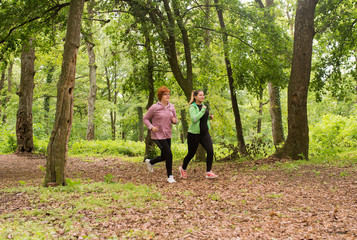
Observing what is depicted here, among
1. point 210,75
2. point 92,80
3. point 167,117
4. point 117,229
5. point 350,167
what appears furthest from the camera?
point 92,80

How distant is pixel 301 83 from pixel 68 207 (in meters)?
7.05

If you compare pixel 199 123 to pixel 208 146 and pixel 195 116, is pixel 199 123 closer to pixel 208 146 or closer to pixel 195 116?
pixel 195 116

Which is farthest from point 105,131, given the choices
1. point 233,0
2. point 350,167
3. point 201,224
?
point 201,224

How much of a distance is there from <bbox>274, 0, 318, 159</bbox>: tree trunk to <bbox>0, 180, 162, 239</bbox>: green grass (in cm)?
474

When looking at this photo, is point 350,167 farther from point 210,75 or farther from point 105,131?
point 105,131

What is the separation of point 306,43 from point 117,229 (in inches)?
301

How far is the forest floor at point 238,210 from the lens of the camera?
3697 mm

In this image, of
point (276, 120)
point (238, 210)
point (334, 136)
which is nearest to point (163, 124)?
point (238, 210)

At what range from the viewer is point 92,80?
23016mm

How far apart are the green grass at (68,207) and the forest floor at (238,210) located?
0.05 metres

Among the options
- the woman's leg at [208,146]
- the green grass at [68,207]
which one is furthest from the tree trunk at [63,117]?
the woman's leg at [208,146]

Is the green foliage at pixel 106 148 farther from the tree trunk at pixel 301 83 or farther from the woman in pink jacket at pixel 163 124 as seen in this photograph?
the woman in pink jacket at pixel 163 124

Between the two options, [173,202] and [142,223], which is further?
[173,202]

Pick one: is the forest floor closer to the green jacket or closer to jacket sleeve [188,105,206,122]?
the green jacket
